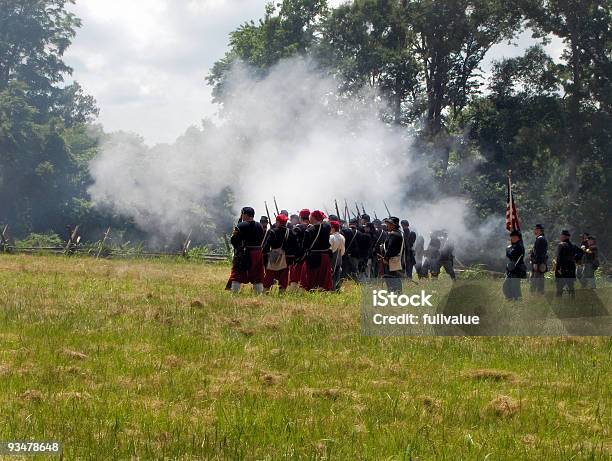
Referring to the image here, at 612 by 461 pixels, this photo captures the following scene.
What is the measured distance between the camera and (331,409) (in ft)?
25.2

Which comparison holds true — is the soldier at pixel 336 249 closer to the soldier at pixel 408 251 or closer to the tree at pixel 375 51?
the soldier at pixel 408 251

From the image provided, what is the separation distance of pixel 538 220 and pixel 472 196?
3.13m

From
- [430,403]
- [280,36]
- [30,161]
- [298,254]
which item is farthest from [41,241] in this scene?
[430,403]

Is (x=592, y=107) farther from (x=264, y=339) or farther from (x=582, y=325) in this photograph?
(x=264, y=339)

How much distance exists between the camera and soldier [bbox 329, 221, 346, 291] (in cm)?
1836

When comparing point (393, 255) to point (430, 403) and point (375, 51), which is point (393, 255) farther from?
point (375, 51)

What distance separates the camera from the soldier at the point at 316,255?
1767cm

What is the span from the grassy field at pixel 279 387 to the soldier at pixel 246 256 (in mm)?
3036

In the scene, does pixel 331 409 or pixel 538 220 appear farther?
pixel 538 220

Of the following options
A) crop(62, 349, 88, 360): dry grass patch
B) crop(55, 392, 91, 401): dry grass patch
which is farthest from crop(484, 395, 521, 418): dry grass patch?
crop(62, 349, 88, 360): dry grass patch

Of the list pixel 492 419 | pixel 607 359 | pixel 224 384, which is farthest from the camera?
pixel 607 359

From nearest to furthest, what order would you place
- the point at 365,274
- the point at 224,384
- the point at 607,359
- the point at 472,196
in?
the point at 224,384 → the point at 607,359 → the point at 365,274 → the point at 472,196

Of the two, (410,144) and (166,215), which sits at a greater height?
(410,144)

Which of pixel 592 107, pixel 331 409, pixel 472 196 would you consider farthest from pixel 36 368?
pixel 592 107
